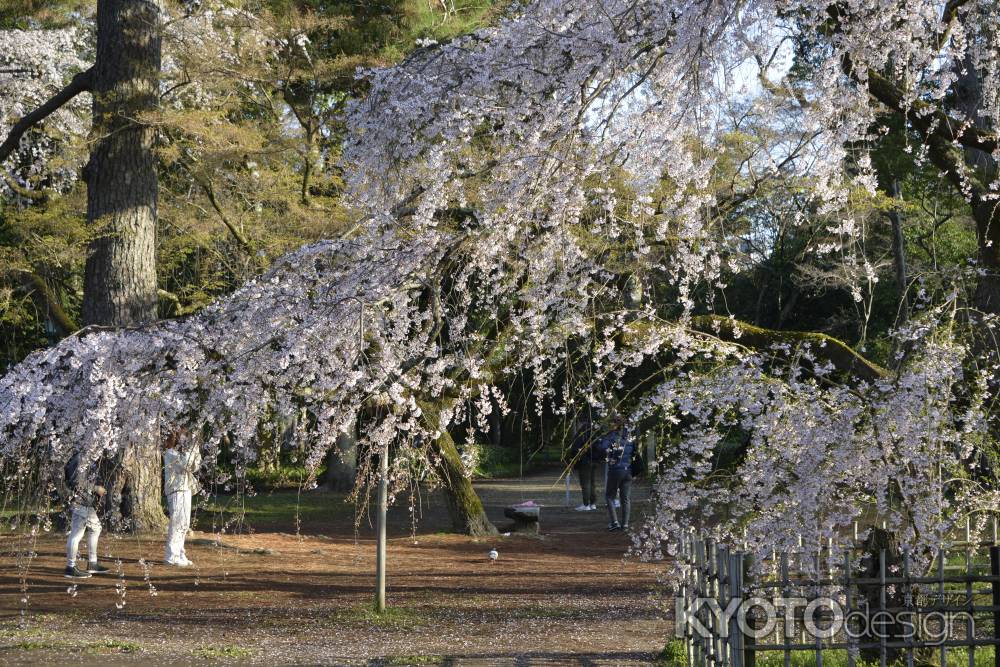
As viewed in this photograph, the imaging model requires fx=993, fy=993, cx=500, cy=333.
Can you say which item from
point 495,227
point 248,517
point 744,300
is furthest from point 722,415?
point 744,300

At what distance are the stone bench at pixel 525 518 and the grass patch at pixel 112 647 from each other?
7463mm

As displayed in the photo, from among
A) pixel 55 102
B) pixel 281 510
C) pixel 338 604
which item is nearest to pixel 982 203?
pixel 338 604

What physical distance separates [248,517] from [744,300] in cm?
1709

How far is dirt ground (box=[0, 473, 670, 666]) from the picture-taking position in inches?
283

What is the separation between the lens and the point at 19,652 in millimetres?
7164

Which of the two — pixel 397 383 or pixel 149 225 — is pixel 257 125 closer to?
pixel 149 225

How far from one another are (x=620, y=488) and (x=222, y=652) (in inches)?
298

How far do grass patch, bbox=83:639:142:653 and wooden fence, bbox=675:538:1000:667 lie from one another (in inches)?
156

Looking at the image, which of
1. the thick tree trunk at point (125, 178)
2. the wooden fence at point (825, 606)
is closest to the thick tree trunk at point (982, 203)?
the wooden fence at point (825, 606)

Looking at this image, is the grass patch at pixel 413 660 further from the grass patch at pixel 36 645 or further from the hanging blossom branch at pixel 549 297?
the grass patch at pixel 36 645

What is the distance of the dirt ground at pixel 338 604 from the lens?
23.6 ft

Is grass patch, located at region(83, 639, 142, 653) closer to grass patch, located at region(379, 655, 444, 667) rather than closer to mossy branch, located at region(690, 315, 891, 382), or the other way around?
grass patch, located at region(379, 655, 444, 667)

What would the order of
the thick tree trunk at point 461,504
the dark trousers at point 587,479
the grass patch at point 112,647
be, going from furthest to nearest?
the dark trousers at point 587,479 → the thick tree trunk at point 461,504 → the grass patch at point 112,647

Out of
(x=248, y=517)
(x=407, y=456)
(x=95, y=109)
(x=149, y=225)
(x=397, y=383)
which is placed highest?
(x=95, y=109)
